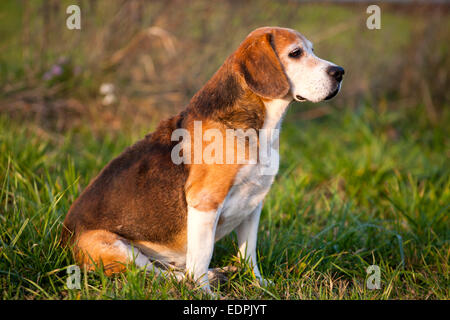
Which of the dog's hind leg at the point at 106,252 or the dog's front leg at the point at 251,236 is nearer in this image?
the dog's hind leg at the point at 106,252

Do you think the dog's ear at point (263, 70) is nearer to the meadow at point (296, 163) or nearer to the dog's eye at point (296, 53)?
the dog's eye at point (296, 53)

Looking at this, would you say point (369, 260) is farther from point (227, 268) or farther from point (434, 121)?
point (434, 121)

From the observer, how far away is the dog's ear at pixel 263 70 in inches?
118

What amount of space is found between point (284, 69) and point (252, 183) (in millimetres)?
862

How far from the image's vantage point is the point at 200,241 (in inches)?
119

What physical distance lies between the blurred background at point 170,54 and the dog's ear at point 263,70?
365 cm

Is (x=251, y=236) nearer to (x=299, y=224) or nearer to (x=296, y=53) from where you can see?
(x=299, y=224)

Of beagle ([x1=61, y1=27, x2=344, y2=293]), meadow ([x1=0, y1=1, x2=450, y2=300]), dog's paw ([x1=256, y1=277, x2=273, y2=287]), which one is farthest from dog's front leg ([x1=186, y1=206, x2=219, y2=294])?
dog's paw ([x1=256, y1=277, x2=273, y2=287])

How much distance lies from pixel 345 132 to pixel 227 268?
4.33 meters

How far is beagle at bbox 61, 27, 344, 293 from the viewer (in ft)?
9.95

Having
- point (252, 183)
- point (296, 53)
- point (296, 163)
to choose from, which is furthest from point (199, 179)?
point (296, 163)

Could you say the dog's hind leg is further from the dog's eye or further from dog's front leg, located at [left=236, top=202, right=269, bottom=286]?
the dog's eye

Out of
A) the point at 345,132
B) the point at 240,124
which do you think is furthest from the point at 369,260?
the point at 345,132

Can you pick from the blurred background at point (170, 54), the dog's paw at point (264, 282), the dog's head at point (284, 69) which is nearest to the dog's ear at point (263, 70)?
the dog's head at point (284, 69)
